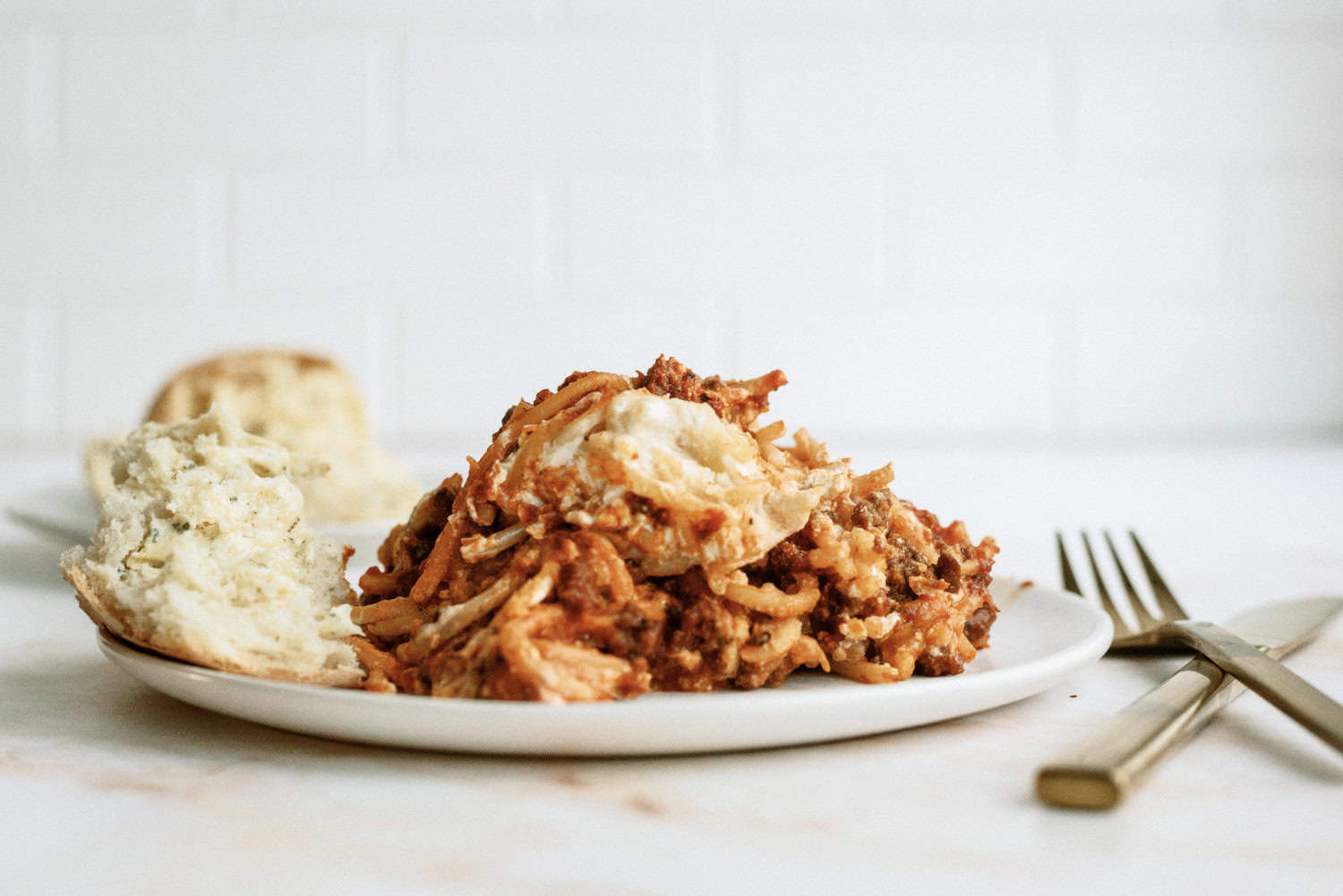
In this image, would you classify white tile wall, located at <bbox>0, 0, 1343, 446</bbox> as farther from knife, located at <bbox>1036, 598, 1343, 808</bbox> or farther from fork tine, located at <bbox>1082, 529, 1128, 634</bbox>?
knife, located at <bbox>1036, 598, 1343, 808</bbox>

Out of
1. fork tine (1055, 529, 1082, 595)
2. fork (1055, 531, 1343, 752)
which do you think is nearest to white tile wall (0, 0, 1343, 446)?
fork tine (1055, 529, 1082, 595)

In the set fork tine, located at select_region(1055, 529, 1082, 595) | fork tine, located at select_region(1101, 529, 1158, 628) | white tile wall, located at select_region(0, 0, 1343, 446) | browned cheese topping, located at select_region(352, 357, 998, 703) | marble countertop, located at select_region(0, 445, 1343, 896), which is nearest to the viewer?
marble countertop, located at select_region(0, 445, 1343, 896)

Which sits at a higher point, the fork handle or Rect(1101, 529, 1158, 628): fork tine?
the fork handle

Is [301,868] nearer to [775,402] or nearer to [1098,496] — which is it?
[1098,496]

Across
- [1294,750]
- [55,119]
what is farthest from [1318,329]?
[55,119]

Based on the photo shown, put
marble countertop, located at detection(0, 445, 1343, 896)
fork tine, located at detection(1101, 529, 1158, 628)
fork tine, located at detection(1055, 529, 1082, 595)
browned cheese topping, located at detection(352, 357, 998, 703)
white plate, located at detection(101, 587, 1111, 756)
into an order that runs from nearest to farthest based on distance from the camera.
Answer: marble countertop, located at detection(0, 445, 1343, 896)
white plate, located at detection(101, 587, 1111, 756)
browned cheese topping, located at detection(352, 357, 998, 703)
fork tine, located at detection(1101, 529, 1158, 628)
fork tine, located at detection(1055, 529, 1082, 595)
